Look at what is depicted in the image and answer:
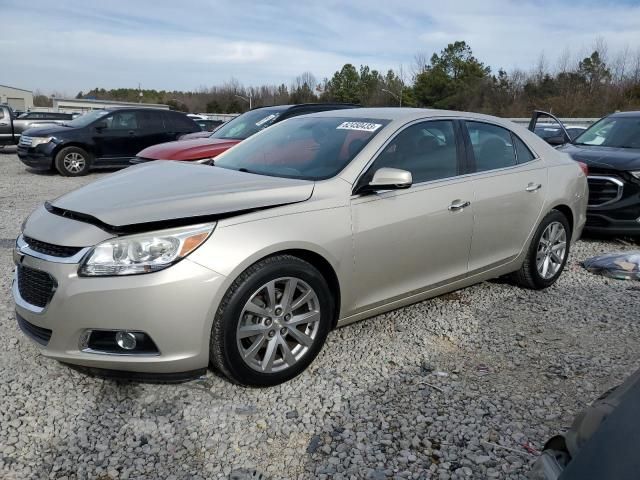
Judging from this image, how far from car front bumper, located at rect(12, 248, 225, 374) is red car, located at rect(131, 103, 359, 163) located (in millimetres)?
3820

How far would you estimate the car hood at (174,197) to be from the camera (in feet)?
9.05

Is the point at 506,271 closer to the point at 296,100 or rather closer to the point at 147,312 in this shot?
the point at 147,312

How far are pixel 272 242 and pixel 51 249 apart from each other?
45.2 inches

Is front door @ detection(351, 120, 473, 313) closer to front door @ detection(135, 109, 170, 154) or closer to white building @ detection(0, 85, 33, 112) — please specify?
front door @ detection(135, 109, 170, 154)

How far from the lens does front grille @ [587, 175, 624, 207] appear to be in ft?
20.9

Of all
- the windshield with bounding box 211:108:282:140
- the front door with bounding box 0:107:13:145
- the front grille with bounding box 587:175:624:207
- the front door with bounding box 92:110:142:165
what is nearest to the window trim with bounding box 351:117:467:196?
the front grille with bounding box 587:175:624:207

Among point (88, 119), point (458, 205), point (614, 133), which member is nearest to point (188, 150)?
point (458, 205)

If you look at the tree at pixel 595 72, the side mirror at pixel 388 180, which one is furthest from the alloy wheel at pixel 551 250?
the tree at pixel 595 72

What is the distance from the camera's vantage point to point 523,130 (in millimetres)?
4789

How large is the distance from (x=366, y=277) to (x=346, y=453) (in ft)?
3.73

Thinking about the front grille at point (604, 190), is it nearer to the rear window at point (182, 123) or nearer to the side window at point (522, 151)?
the side window at point (522, 151)

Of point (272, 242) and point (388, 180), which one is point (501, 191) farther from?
point (272, 242)

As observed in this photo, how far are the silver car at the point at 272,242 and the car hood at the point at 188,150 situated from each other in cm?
293

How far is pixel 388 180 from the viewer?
326cm
